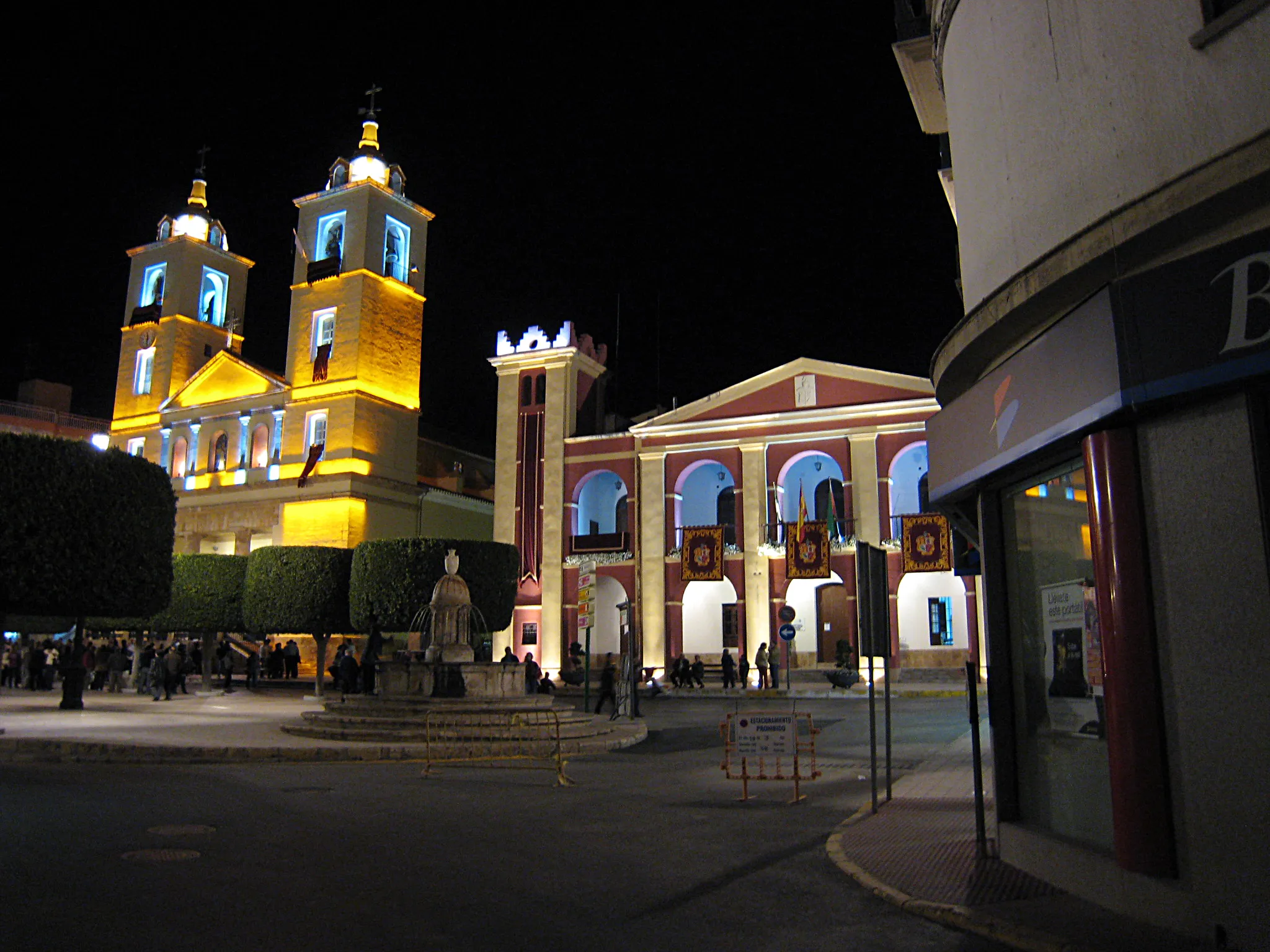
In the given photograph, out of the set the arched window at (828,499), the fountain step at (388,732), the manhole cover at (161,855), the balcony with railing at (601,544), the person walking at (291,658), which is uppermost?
the arched window at (828,499)

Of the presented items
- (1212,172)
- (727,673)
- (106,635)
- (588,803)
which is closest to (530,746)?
(588,803)

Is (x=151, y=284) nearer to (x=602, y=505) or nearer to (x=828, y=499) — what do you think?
(x=602, y=505)

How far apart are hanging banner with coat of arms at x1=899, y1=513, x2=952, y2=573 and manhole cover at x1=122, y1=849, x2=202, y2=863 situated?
30761mm

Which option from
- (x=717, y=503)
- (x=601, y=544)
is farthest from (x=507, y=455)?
(x=717, y=503)

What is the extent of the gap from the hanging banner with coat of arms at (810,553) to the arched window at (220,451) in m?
29.4

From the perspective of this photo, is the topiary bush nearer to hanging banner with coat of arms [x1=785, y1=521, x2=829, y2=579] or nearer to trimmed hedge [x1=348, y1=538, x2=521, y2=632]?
trimmed hedge [x1=348, y1=538, x2=521, y2=632]

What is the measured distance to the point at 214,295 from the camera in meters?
55.2

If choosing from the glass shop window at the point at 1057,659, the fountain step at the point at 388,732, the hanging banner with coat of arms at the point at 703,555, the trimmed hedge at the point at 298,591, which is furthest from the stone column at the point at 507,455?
the glass shop window at the point at 1057,659

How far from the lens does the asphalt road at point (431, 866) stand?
545cm

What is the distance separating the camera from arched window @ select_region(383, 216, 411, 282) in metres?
47.8

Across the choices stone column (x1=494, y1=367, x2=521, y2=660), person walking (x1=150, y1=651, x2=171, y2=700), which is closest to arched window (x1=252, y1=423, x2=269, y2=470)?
stone column (x1=494, y1=367, x2=521, y2=660)

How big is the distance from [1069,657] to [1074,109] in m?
3.55

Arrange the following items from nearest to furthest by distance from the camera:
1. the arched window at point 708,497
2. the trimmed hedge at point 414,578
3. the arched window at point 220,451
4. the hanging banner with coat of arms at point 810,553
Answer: the trimmed hedge at point 414,578 < the hanging banner with coat of arms at point 810,553 < the arched window at point 708,497 < the arched window at point 220,451

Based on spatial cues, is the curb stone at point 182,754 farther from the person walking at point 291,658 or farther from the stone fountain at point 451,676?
the person walking at point 291,658
